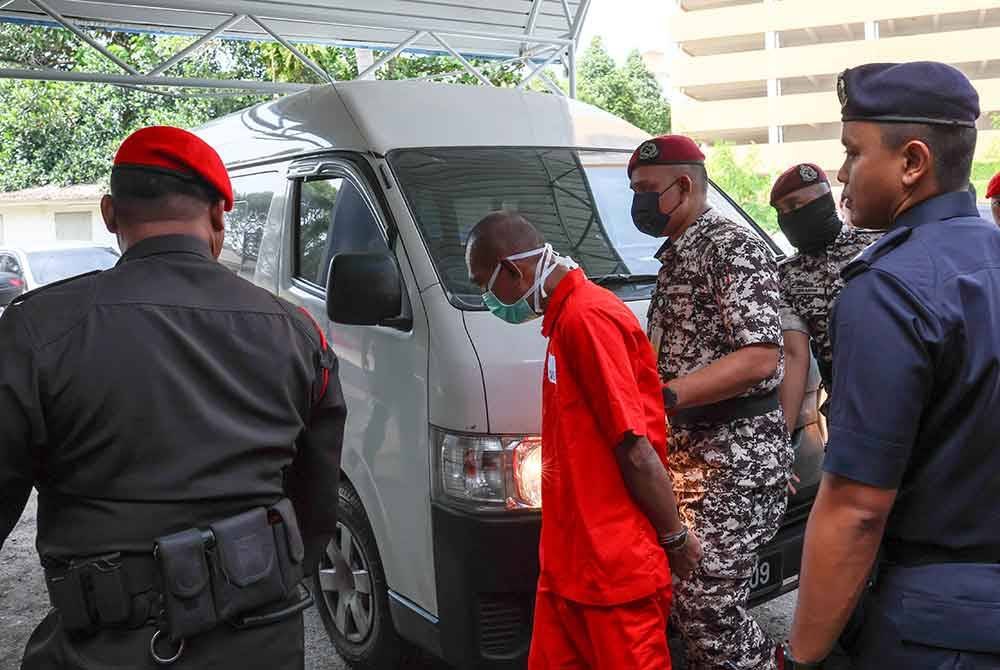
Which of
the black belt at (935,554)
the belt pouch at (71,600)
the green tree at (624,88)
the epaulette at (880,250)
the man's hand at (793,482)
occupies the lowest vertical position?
the man's hand at (793,482)

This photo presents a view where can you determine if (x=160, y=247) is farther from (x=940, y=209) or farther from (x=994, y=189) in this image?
(x=994, y=189)

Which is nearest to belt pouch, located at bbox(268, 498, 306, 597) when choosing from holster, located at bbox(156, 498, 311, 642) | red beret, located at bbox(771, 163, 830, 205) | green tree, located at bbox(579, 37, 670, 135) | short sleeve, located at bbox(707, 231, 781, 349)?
holster, located at bbox(156, 498, 311, 642)

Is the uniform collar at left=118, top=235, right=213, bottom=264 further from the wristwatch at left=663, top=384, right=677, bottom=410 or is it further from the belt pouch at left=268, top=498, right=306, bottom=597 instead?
the wristwatch at left=663, top=384, right=677, bottom=410

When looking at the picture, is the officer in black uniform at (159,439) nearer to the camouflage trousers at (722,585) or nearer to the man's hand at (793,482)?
the camouflage trousers at (722,585)

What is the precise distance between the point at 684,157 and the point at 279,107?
7.35ft

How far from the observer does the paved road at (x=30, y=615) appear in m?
4.09

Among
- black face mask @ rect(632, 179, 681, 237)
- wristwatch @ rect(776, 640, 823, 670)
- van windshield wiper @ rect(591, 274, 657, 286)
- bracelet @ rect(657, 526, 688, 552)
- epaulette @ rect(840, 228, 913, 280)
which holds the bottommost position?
bracelet @ rect(657, 526, 688, 552)

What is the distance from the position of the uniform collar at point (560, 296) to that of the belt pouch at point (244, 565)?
0.96 meters

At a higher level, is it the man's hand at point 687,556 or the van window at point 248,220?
the van window at point 248,220

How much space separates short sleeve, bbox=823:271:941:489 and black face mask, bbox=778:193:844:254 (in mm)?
2081

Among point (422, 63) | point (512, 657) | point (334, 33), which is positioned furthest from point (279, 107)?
point (422, 63)

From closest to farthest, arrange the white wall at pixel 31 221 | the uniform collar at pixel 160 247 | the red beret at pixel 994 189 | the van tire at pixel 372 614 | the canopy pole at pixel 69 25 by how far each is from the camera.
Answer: the uniform collar at pixel 160 247 → the van tire at pixel 372 614 → the red beret at pixel 994 189 → the canopy pole at pixel 69 25 → the white wall at pixel 31 221

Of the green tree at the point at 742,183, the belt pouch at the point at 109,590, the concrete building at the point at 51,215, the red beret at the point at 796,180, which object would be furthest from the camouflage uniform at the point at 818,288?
the concrete building at the point at 51,215

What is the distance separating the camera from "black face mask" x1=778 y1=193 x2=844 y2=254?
360 cm
